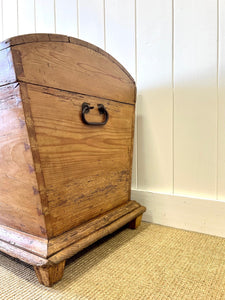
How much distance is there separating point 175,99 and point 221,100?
0.50ft

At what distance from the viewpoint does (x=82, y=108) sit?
61 centimetres

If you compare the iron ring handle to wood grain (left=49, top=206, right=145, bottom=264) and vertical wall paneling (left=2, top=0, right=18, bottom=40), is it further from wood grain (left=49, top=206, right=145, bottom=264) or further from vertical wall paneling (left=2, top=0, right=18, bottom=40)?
vertical wall paneling (left=2, top=0, right=18, bottom=40)

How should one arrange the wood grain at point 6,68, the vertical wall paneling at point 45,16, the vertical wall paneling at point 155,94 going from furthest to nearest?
the vertical wall paneling at point 45,16, the vertical wall paneling at point 155,94, the wood grain at point 6,68

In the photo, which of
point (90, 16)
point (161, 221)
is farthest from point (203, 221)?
point (90, 16)

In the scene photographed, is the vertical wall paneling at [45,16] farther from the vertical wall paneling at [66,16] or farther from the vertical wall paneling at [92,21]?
the vertical wall paneling at [92,21]

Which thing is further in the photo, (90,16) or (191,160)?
(90,16)

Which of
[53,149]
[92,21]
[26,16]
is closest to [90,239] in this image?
[53,149]

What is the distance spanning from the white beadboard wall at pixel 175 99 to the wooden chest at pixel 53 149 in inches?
8.8

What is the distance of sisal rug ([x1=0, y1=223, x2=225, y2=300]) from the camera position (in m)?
0.48

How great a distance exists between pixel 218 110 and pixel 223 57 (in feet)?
0.56

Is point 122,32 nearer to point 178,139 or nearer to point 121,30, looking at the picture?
point 121,30

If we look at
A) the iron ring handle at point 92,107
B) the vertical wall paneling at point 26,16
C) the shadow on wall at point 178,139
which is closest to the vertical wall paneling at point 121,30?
the shadow on wall at point 178,139

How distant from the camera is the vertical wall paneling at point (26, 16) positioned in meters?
1.19

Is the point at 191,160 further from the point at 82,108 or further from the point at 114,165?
the point at 82,108
